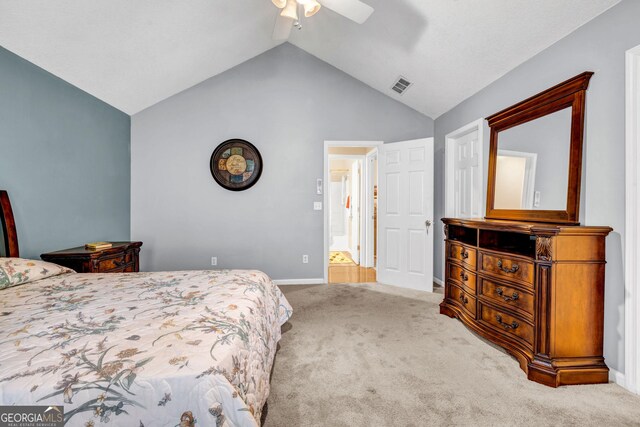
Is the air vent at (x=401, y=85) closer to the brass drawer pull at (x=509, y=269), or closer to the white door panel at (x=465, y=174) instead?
the white door panel at (x=465, y=174)

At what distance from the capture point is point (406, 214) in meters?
4.13

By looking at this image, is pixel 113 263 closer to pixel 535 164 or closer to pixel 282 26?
pixel 282 26

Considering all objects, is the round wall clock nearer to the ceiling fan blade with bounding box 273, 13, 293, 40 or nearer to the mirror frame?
the ceiling fan blade with bounding box 273, 13, 293, 40

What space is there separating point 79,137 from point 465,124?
14.2ft

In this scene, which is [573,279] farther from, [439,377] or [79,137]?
[79,137]

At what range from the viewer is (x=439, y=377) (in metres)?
1.95

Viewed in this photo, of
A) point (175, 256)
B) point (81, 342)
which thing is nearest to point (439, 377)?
point (81, 342)

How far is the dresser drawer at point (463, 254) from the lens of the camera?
261cm

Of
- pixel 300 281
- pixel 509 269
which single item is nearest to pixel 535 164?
pixel 509 269

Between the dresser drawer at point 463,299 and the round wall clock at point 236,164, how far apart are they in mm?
2852

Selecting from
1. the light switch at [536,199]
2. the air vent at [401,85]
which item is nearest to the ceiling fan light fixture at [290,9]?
the air vent at [401,85]

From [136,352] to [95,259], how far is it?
7.26ft

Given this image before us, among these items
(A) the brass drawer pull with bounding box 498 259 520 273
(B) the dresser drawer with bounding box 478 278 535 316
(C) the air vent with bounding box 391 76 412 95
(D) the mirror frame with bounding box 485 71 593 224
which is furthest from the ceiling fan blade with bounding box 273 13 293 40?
(B) the dresser drawer with bounding box 478 278 535 316

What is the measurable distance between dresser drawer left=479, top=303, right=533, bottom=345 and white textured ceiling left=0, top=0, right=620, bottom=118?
216 centimetres
